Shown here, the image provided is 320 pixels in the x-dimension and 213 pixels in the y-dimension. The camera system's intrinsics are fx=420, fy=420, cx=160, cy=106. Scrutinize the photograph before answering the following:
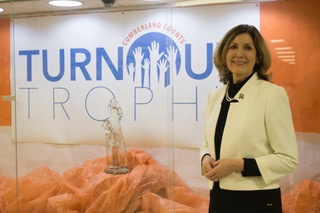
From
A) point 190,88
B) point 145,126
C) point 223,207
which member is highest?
point 190,88

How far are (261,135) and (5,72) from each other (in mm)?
2308

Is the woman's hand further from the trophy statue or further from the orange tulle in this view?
the trophy statue

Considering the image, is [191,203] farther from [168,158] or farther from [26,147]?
[26,147]

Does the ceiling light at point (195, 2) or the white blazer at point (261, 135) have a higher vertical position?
the ceiling light at point (195, 2)

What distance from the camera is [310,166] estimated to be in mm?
2582

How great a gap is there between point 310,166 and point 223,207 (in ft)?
3.36

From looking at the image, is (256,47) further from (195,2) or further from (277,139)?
(195,2)

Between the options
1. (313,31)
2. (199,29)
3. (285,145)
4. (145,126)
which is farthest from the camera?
(145,126)

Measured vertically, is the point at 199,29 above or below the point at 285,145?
above

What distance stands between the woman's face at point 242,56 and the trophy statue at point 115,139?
132 cm

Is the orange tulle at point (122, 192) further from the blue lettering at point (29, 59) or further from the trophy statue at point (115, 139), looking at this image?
the blue lettering at point (29, 59)

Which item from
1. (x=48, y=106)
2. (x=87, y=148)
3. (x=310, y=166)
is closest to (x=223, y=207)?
(x=310, y=166)

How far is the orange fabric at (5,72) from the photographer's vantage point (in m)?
3.27

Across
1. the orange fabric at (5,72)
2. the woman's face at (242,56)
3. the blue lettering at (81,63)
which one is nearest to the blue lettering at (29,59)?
the orange fabric at (5,72)
